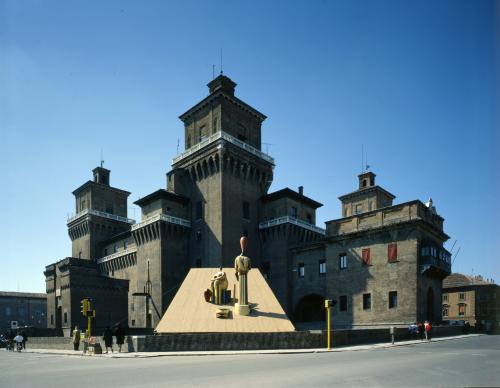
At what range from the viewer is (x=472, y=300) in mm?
71188

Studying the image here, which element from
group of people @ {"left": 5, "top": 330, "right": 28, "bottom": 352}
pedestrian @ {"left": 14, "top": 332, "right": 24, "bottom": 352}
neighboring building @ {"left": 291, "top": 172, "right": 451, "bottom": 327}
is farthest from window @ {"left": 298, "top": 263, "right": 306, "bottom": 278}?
pedestrian @ {"left": 14, "top": 332, "right": 24, "bottom": 352}

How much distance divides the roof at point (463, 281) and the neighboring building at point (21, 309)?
263 feet

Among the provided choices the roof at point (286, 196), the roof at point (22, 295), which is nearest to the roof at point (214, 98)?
the roof at point (286, 196)

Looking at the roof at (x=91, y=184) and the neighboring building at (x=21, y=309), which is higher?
the roof at (x=91, y=184)

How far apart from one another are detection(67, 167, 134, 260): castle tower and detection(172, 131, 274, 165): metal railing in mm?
19055

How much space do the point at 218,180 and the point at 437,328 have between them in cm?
2713

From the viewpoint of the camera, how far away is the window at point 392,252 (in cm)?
3784

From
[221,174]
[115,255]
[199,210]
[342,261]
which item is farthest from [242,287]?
[115,255]

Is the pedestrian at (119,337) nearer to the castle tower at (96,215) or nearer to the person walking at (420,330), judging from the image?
the person walking at (420,330)

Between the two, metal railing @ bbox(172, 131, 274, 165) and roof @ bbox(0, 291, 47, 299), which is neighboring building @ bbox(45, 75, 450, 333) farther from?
roof @ bbox(0, 291, 47, 299)

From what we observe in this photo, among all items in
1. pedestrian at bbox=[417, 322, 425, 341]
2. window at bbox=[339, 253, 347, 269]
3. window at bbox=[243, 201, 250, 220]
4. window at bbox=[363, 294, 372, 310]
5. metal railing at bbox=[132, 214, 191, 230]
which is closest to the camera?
pedestrian at bbox=[417, 322, 425, 341]

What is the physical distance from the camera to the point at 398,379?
11227 millimetres

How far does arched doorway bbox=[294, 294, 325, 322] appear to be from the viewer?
47.0 meters

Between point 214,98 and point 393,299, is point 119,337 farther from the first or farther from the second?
point 214,98
